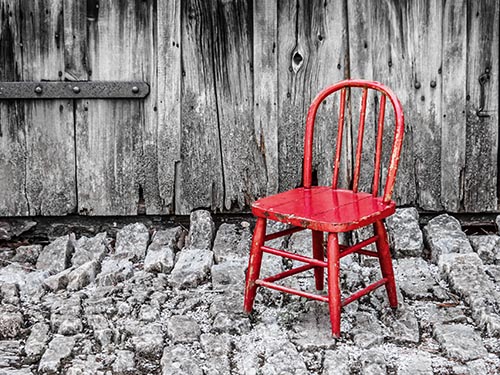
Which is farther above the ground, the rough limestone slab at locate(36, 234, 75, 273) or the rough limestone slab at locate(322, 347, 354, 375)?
the rough limestone slab at locate(36, 234, 75, 273)

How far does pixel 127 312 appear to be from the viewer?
3457 millimetres

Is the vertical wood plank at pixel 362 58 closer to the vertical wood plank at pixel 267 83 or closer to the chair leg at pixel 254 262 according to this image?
the vertical wood plank at pixel 267 83

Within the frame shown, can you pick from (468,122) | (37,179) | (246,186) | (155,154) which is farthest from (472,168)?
(37,179)

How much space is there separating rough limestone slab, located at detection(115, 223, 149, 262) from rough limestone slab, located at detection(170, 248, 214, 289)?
0.24 metres

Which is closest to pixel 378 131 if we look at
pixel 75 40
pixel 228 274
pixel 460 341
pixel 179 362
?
pixel 460 341

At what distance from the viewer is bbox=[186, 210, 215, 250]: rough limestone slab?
4324 millimetres

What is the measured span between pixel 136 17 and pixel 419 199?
187 centimetres

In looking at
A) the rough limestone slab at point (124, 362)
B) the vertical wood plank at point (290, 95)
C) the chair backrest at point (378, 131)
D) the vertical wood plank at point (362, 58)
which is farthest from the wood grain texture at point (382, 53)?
the rough limestone slab at point (124, 362)

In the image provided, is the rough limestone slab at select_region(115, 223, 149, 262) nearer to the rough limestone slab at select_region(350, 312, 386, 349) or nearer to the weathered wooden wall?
the weathered wooden wall

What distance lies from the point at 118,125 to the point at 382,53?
1.51 metres

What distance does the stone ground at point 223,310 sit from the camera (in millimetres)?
3002

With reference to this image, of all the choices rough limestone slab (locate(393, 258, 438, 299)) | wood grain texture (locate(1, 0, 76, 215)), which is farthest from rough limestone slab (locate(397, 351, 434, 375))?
wood grain texture (locate(1, 0, 76, 215))

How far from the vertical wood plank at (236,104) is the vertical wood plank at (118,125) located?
37 cm

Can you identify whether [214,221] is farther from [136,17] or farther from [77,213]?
[136,17]
